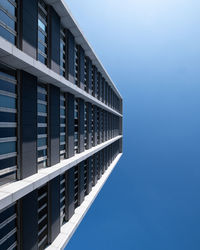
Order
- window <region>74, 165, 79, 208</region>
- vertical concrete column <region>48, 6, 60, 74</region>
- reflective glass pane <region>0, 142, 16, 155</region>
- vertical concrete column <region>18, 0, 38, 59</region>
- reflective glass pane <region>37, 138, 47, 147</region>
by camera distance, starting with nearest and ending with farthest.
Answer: reflective glass pane <region>0, 142, 16, 155</region>
vertical concrete column <region>18, 0, 38, 59</region>
reflective glass pane <region>37, 138, 47, 147</region>
vertical concrete column <region>48, 6, 60, 74</region>
window <region>74, 165, 79, 208</region>

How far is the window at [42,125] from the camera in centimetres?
1332

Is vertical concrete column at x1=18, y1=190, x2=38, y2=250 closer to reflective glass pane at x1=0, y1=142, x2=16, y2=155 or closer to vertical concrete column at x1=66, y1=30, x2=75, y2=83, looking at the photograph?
reflective glass pane at x1=0, y1=142, x2=16, y2=155

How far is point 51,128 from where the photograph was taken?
14.6 m

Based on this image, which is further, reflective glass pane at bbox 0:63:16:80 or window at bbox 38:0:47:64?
window at bbox 38:0:47:64

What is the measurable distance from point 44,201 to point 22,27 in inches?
516

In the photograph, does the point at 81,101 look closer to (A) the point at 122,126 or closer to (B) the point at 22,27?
(B) the point at 22,27

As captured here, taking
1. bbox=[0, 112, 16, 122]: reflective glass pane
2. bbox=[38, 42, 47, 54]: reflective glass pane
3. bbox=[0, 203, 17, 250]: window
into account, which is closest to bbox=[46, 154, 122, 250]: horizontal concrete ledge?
bbox=[0, 203, 17, 250]: window

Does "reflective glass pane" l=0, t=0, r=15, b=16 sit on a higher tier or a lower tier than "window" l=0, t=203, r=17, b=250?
higher

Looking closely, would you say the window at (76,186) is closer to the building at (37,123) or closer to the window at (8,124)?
the building at (37,123)

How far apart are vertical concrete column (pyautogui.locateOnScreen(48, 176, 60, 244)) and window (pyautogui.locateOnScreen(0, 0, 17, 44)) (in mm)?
11401

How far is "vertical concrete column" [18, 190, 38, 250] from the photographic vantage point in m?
10.9

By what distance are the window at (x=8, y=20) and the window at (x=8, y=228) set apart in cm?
1040

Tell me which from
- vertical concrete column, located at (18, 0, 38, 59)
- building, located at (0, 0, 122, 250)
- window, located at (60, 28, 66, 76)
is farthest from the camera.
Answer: window, located at (60, 28, 66, 76)

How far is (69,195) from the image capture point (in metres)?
18.4
